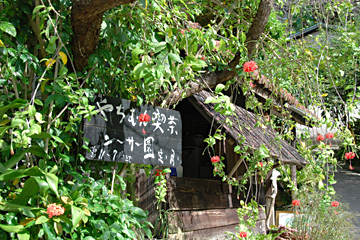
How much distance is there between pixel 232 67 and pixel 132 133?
1306 millimetres

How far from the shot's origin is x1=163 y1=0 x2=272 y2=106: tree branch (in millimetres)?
3299

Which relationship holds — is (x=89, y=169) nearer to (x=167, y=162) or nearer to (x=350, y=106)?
(x=167, y=162)

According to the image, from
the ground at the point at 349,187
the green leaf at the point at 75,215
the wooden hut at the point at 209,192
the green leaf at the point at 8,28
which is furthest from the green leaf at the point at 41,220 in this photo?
the ground at the point at 349,187

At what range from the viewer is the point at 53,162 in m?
2.42

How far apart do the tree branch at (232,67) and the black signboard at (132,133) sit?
303mm

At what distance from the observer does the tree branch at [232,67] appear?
3.30 metres

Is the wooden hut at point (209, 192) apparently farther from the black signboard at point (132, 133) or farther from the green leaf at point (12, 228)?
the green leaf at point (12, 228)

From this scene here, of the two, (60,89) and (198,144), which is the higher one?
(60,89)

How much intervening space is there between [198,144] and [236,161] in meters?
1.93

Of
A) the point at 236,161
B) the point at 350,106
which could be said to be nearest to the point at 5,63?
the point at 350,106

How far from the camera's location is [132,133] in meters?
2.73

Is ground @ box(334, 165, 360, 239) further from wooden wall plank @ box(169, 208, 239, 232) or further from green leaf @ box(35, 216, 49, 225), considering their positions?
green leaf @ box(35, 216, 49, 225)

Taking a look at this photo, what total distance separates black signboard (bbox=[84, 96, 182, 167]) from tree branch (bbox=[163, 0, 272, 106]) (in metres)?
0.30

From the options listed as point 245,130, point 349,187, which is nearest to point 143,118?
point 245,130
